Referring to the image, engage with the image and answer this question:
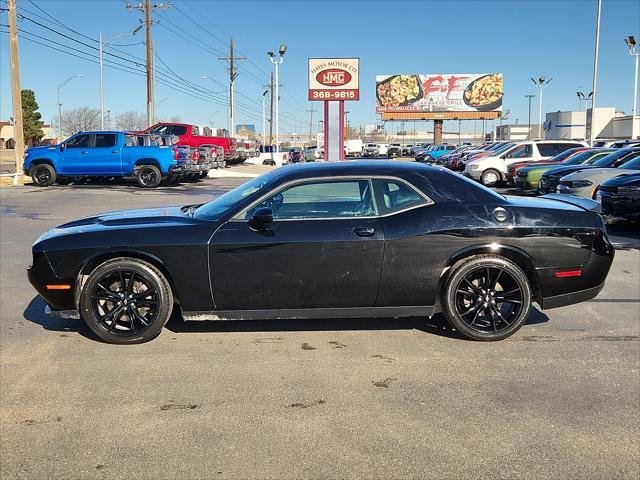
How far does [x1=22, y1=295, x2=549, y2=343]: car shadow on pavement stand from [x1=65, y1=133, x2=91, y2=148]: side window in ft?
57.1

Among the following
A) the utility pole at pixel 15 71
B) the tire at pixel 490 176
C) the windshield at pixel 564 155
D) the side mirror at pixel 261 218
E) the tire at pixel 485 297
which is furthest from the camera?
the utility pole at pixel 15 71

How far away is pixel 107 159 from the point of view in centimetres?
2192

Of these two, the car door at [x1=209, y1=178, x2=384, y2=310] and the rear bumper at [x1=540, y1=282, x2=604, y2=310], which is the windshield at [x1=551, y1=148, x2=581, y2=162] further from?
the car door at [x1=209, y1=178, x2=384, y2=310]

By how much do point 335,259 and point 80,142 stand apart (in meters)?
19.5

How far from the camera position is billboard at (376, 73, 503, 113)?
7269 cm

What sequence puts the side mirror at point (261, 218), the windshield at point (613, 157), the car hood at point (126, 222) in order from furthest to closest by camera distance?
1. the windshield at point (613, 157)
2. the car hood at point (126, 222)
3. the side mirror at point (261, 218)

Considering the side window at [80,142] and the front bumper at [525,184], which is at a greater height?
the side window at [80,142]

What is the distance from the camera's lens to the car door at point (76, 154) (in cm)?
2191

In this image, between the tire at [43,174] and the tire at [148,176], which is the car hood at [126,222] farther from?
the tire at [43,174]

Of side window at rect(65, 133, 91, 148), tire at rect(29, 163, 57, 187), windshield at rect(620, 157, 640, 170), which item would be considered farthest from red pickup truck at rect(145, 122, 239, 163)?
windshield at rect(620, 157, 640, 170)

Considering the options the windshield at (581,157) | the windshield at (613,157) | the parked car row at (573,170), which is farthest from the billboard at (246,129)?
the windshield at (613,157)

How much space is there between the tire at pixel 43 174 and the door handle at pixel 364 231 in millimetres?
19873

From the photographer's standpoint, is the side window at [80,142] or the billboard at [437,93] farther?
the billboard at [437,93]

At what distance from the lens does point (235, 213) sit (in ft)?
16.6
